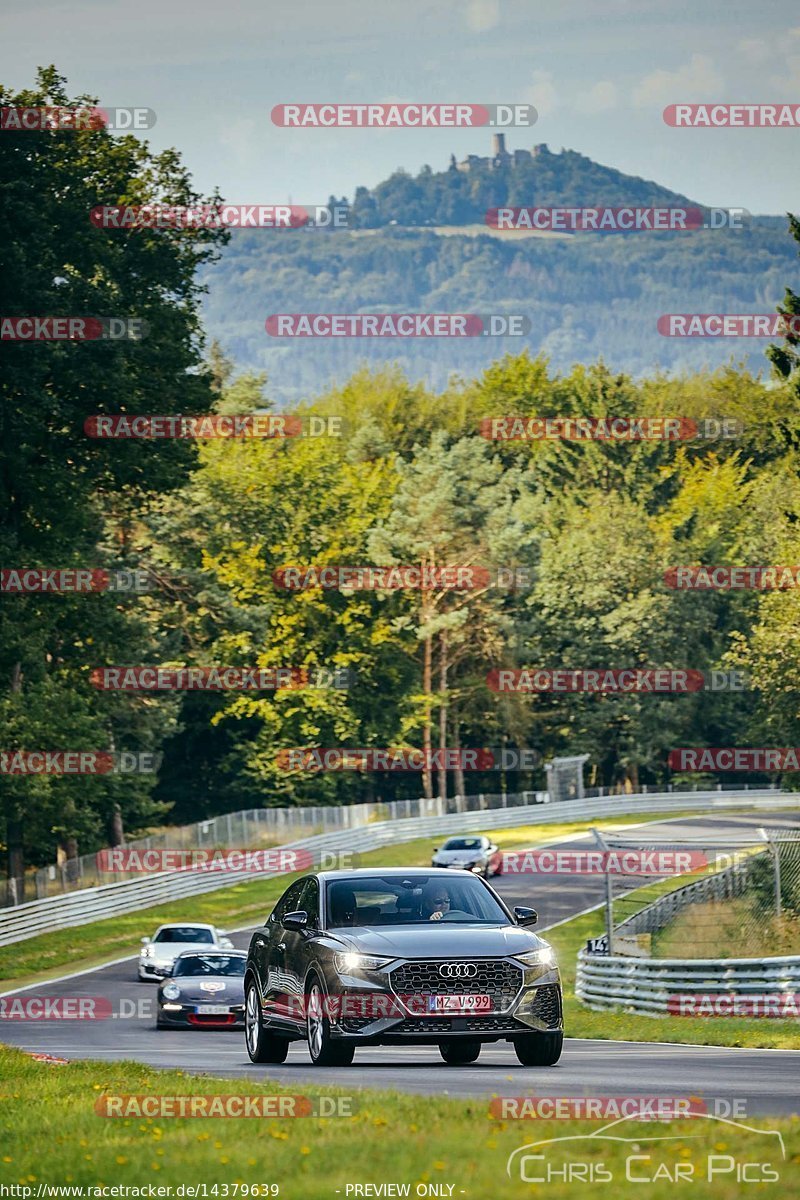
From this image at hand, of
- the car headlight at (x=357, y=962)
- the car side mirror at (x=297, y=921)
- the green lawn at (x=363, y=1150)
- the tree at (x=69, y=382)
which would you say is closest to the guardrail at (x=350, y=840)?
the tree at (x=69, y=382)

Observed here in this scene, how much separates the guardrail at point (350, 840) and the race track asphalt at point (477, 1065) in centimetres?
1818

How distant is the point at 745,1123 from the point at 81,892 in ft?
138

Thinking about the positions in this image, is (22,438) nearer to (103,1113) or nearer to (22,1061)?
(22,1061)

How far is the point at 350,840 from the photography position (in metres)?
66.8

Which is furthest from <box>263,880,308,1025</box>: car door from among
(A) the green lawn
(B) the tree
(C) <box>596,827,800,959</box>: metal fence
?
(B) the tree

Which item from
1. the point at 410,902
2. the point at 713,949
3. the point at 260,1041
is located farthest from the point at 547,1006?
the point at 713,949

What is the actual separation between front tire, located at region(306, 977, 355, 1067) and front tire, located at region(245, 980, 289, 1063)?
1.30 meters

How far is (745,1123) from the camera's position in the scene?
405 inches

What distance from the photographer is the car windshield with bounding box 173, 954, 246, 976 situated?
28094mm

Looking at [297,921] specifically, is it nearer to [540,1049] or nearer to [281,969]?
[281,969]

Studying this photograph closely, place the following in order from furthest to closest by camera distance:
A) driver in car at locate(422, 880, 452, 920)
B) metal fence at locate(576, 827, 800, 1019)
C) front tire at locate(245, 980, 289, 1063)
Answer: metal fence at locate(576, 827, 800, 1019) < front tire at locate(245, 980, 289, 1063) < driver in car at locate(422, 880, 452, 920)

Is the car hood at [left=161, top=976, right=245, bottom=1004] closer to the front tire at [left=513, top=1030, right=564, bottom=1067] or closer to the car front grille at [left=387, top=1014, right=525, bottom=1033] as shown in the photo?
the front tire at [left=513, top=1030, right=564, bottom=1067]

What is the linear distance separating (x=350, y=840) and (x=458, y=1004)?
52.4 meters

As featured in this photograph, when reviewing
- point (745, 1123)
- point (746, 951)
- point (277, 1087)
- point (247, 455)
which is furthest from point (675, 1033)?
point (247, 455)
